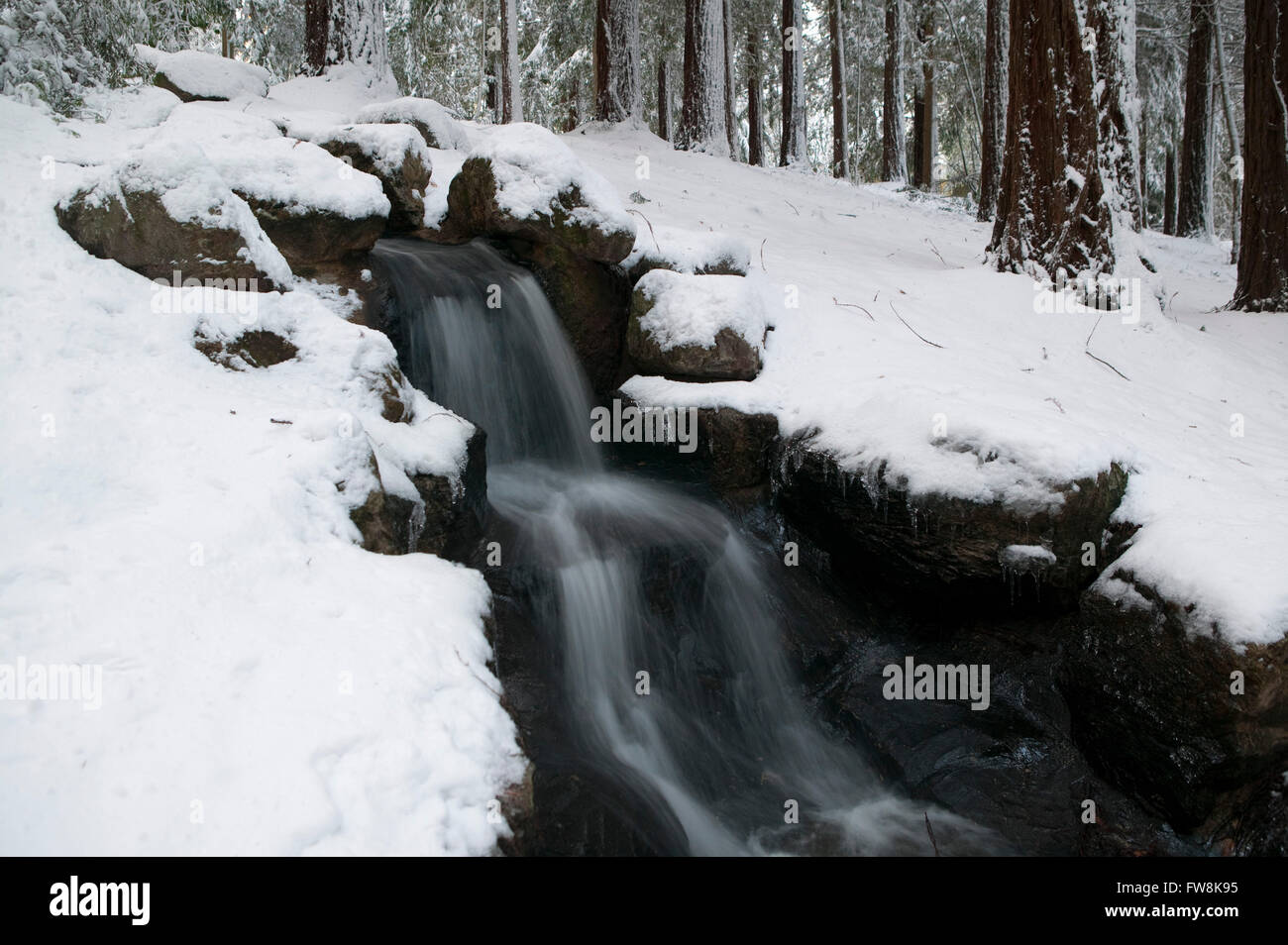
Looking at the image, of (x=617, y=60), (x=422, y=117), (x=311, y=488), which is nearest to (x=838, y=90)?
(x=617, y=60)

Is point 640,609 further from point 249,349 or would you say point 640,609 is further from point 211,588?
point 249,349

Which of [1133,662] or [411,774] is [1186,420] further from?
[411,774]

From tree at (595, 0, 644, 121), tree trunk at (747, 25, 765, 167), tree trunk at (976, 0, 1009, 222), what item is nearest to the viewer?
tree trunk at (976, 0, 1009, 222)

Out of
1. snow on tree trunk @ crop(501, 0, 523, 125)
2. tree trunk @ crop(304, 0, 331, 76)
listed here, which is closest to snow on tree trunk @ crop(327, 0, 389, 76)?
tree trunk @ crop(304, 0, 331, 76)

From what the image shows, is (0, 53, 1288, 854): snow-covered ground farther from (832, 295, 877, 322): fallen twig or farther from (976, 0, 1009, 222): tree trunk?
(976, 0, 1009, 222): tree trunk

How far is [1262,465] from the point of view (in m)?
5.58

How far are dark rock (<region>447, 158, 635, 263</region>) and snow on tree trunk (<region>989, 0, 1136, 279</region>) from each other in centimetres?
412

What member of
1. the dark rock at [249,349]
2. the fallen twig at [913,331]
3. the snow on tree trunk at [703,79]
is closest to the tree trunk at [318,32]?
the snow on tree trunk at [703,79]

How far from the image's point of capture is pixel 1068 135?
7.93 metres

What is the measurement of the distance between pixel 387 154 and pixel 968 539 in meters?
5.67

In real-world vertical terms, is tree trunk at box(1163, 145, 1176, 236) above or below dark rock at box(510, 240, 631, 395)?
above

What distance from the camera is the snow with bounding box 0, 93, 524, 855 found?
8.72ft

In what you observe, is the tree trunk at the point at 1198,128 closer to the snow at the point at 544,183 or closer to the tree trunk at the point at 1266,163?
the tree trunk at the point at 1266,163
